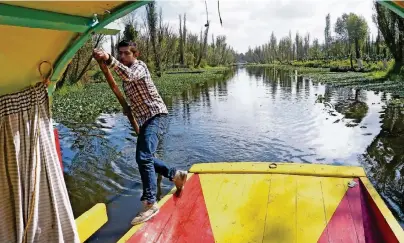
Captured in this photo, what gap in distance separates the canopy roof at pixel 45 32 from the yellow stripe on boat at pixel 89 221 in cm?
147

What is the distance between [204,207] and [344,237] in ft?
4.22

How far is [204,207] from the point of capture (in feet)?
12.2

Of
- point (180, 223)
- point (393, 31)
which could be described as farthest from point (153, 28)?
point (180, 223)

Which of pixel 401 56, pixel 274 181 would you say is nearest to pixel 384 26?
pixel 401 56

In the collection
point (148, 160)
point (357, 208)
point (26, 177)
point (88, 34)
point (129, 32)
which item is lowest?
point (357, 208)

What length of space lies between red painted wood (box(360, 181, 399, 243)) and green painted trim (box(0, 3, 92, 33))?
243cm

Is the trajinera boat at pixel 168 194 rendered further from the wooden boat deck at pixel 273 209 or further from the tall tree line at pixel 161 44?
the tall tree line at pixel 161 44

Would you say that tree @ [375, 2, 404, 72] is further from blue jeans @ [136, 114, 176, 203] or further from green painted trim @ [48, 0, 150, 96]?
green painted trim @ [48, 0, 150, 96]

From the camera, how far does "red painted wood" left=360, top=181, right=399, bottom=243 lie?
2.80 m

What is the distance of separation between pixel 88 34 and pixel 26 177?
91 centimetres

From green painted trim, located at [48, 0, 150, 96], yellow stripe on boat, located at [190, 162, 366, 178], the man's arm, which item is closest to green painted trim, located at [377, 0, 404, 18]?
green painted trim, located at [48, 0, 150, 96]

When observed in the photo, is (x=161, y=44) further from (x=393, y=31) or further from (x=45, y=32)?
(x=45, y=32)

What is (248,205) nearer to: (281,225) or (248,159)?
(281,225)

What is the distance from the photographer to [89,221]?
11.7 feet
